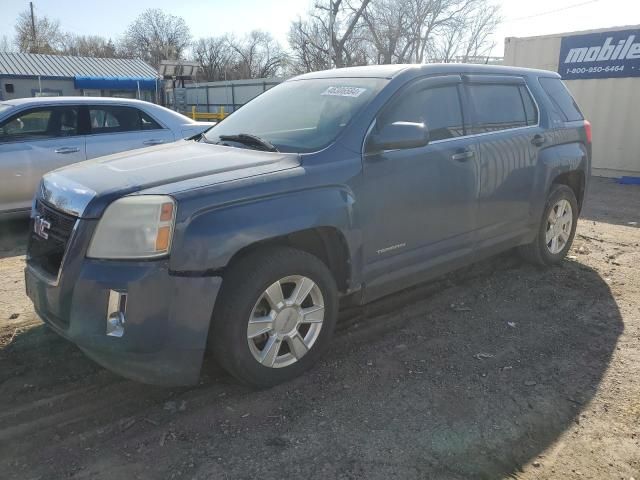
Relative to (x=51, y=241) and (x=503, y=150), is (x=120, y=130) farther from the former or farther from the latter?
(x=503, y=150)

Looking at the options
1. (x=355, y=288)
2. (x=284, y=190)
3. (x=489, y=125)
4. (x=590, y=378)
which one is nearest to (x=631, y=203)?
(x=489, y=125)

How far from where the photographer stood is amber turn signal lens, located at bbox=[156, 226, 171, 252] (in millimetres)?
2578

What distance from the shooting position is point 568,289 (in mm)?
4758

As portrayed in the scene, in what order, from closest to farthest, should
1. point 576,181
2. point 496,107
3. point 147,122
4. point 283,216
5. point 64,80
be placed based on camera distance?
1. point 283,216
2. point 496,107
3. point 576,181
4. point 147,122
5. point 64,80

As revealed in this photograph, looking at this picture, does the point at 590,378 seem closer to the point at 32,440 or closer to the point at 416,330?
the point at 416,330

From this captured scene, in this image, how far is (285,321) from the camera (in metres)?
3.07

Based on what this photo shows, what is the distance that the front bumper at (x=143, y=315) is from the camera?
2559 mm

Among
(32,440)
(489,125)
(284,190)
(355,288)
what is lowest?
(32,440)

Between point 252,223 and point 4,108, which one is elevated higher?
point 4,108

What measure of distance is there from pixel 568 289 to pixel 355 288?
2395 millimetres

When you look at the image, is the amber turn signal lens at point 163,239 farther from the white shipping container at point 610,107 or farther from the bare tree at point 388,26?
the bare tree at point 388,26

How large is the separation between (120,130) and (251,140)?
4.15 metres

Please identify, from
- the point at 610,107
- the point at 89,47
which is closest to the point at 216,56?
the point at 89,47

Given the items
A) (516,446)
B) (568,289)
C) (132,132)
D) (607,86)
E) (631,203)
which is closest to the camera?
(516,446)
